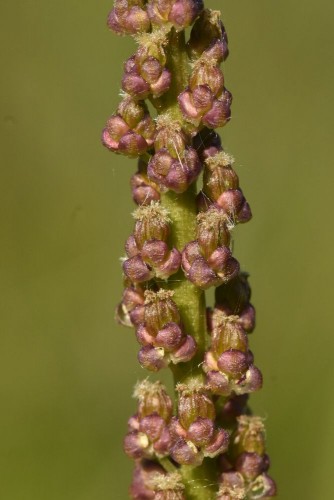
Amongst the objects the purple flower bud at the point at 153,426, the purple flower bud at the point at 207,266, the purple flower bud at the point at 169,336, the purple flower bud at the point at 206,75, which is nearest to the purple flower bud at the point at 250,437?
the purple flower bud at the point at 153,426

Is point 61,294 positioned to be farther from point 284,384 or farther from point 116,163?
point 284,384

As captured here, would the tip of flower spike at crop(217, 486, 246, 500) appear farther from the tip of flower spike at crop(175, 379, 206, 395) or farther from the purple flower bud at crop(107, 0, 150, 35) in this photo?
the purple flower bud at crop(107, 0, 150, 35)

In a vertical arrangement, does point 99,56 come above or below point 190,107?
above

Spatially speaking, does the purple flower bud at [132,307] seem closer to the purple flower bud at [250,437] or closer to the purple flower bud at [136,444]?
the purple flower bud at [136,444]

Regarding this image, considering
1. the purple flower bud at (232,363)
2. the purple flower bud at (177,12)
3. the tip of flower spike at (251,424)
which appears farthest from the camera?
the tip of flower spike at (251,424)

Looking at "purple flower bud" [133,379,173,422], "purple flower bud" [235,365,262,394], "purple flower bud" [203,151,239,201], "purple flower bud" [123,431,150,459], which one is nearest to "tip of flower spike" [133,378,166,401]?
"purple flower bud" [133,379,173,422]

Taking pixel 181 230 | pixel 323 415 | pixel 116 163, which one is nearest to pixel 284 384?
pixel 323 415

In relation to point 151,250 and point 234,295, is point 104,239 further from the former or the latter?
point 151,250
